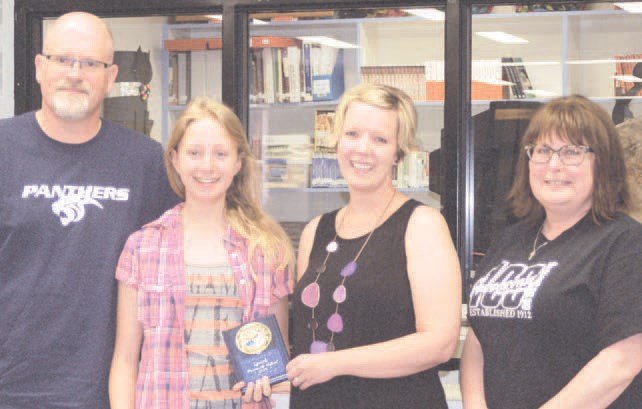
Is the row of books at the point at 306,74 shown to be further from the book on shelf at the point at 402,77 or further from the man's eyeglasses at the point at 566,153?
the man's eyeglasses at the point at 566,153

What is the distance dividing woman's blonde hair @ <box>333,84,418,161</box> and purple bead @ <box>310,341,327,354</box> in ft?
1.59

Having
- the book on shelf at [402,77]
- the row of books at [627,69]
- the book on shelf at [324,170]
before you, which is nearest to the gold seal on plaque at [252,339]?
the book on shelf at [324,170]

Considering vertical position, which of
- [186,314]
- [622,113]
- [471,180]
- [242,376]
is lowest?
[242,376]

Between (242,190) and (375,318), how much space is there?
0.56 metres

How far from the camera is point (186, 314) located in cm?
219

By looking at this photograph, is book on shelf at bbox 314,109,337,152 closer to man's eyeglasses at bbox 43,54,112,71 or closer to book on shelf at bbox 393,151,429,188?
book on shelf at bbox 393,151,429,188

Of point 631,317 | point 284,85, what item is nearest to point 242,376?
point 631,317

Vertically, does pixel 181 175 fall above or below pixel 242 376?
above

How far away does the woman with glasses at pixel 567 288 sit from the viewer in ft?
6.22

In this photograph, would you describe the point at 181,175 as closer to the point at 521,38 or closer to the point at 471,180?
the point at 471,180

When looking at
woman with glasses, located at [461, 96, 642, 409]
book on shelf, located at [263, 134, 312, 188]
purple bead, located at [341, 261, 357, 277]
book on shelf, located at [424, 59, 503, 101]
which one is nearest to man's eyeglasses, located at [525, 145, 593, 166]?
woman with glasses, located at [461, 96, 642, 409]

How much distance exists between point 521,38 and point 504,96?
47cm

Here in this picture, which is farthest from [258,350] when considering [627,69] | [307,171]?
[627,69]

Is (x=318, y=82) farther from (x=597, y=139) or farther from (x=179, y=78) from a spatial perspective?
(x=597, y=139)
